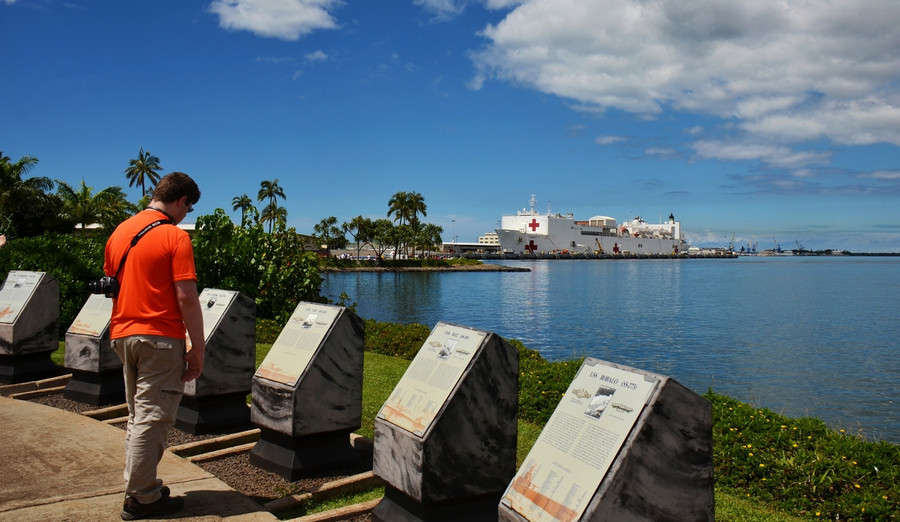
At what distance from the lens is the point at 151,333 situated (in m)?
3.70

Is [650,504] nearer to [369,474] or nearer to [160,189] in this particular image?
[369,474]

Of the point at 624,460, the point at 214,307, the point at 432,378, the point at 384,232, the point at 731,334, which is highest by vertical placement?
the point at 384,232

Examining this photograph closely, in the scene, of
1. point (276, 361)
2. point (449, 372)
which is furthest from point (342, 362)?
point (449, 372)

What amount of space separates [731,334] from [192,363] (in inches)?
934

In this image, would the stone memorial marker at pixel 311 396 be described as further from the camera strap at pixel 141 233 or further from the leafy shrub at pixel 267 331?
the leafy shrub at pixel 267 331

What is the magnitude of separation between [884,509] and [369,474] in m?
3.71

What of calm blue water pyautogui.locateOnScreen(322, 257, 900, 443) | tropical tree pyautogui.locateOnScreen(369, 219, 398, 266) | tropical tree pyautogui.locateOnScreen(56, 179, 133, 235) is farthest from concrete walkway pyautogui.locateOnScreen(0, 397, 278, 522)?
tropical tree pyautogui.locateOnScreen(369, 219, 398, 266)

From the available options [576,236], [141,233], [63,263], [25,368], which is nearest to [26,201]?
[63,263]

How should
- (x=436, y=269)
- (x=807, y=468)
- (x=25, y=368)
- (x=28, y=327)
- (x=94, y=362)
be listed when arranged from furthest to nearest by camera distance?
(x=436, y=269), (x=25, y=368), (x=28, y=327), (x=94, y=362), (x=807, y=468)

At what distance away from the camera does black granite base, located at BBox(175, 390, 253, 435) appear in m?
5.96

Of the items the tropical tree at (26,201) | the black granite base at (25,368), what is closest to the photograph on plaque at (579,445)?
the black granite base at (25,368)

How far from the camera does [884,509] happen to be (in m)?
4.66

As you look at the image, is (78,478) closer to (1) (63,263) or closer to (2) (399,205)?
(1) (63,263)

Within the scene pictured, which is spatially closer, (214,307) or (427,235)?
(214,307)
